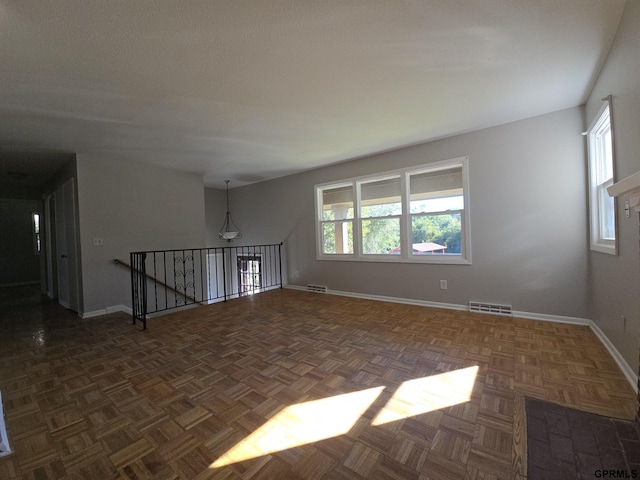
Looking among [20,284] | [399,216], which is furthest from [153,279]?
[20,284]

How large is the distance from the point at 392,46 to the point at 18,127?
3883mm

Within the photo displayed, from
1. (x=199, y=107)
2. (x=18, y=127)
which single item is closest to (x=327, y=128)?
(x=199, y=107)

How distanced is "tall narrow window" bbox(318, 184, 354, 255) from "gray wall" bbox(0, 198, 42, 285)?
7.26 meters

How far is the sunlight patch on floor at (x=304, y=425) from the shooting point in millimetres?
1317

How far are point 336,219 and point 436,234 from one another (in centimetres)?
180

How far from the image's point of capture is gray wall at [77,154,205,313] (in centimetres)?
378

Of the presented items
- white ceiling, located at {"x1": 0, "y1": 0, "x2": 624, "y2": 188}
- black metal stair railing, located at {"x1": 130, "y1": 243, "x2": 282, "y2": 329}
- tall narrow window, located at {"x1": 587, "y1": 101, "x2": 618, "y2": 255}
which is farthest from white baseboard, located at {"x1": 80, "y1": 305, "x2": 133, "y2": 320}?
tall narrow window, located at {"x1": 587, "y1": 101, "x2": 618, "y2": 255}

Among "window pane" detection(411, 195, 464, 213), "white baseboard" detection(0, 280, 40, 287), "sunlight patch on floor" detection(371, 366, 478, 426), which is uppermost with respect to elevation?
"window pane" detection(411, 195, 464, 213)

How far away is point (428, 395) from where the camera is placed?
1.72 m

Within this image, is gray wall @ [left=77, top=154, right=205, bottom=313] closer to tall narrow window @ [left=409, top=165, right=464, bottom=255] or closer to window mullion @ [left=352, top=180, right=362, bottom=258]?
window mullion @ [left=352, top=180, right=362, bottom=258]

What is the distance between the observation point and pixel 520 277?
311 centimetres

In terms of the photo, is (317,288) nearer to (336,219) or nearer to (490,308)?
(336,219)

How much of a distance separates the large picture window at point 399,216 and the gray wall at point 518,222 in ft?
0.47

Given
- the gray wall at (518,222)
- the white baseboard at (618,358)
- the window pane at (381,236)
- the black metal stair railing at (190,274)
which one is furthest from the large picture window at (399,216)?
the black metal stair railing at (190,274)
